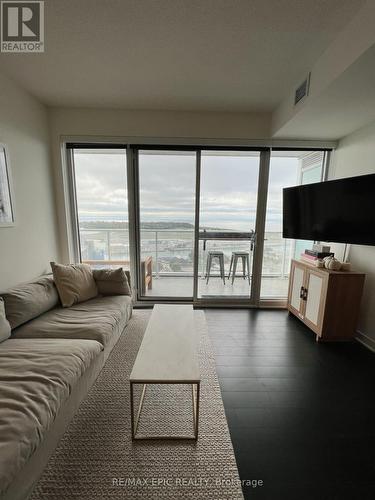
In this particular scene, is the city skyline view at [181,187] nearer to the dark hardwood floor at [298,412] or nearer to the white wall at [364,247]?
the white wall at [364,247]

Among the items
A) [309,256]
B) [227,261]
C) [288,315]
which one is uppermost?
[309,256]

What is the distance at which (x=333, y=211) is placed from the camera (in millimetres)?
2164

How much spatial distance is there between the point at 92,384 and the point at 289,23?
3019mm

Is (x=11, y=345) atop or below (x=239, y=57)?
below

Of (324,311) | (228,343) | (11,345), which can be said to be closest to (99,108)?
(11,345)

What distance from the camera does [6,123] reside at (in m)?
2.09

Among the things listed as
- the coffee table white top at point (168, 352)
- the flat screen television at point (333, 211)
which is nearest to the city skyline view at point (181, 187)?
the flat screen television at point (333, 211)

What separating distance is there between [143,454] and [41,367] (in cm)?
78

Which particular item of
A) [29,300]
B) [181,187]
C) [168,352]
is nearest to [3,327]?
[29,300]

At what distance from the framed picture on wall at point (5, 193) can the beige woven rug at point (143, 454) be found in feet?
5.92

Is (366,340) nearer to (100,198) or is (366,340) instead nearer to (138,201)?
(138,201)

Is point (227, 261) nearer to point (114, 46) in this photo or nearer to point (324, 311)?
point (324, 311)

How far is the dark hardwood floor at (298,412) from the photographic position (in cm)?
110

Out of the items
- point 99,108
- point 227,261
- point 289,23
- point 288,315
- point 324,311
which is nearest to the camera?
point 289,23
